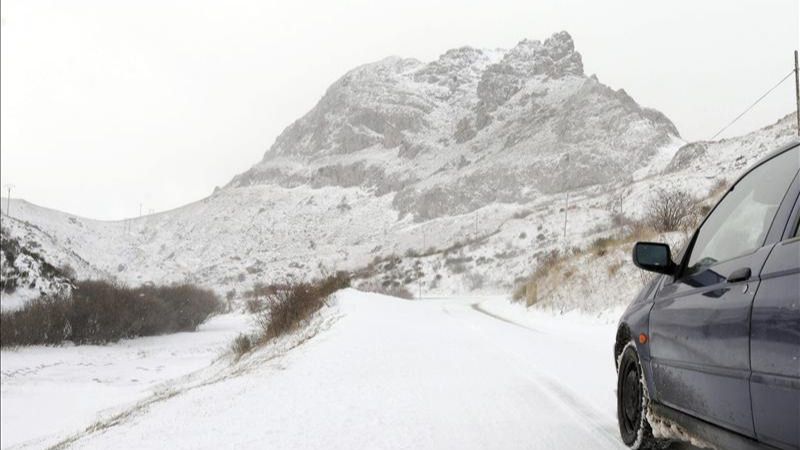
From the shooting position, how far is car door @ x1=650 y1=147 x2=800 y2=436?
7.93 feet

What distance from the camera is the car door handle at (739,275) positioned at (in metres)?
2.44

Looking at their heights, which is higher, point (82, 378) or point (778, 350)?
point (778, 350)

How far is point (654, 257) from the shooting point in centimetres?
347

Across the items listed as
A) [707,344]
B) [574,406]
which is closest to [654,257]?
[707,344]

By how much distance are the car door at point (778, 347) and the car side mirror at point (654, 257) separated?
1.10 metres

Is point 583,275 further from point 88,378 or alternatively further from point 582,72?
point 582,72

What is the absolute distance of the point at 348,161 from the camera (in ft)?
542

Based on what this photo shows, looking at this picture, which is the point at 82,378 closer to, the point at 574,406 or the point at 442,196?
the point at 574,406

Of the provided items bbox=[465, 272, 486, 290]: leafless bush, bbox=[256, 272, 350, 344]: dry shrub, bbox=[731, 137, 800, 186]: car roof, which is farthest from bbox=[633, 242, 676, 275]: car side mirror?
bbox=[465, 272, 486, 290]: leafless bush

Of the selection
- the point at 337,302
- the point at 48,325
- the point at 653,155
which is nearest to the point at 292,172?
the point at 653,155

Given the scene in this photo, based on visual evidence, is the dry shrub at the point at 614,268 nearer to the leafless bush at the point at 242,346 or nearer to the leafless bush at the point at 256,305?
the leafless bush at the point at 242,346

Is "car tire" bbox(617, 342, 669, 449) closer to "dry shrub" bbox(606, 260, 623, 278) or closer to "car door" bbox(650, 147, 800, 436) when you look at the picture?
"car door" bbox(650, 147, 800, 436)

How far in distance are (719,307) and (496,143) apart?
131952mm

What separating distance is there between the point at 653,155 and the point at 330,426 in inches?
4082
